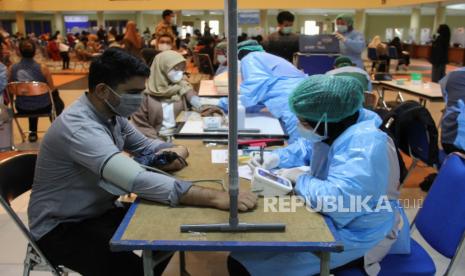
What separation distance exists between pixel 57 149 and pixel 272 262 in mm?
858

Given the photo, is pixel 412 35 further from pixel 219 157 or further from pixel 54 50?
pixel 219 157

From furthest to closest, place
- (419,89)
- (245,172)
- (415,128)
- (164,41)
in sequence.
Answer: (164,41) < (419,89) < (415,128) < (245,172)

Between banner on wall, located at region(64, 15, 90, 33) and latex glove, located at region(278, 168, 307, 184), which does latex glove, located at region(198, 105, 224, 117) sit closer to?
latex glove, located at region(278, 168, 307, 184)

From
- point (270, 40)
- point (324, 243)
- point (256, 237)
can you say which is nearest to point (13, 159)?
point (256, 237)

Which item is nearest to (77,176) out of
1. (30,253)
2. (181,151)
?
(30,253)

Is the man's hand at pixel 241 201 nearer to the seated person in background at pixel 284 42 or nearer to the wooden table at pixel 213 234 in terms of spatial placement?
the wooden table at pixel 213 234

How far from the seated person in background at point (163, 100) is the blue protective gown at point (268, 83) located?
1.24 ft

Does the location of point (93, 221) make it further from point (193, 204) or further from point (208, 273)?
point (208, 273)

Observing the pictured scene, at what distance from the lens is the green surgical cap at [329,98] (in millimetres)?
1437

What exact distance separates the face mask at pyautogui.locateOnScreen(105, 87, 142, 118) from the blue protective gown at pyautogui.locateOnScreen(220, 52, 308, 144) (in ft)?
3.93

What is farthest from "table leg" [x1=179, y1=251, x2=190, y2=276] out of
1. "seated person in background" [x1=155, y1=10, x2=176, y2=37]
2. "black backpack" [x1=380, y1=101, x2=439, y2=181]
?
"seated person in background" [x1=155, y1=10, x2=176, y2=37]

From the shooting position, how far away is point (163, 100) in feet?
10.5

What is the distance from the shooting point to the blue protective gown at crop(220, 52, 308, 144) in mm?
2787

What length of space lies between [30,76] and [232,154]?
14.7 ft
